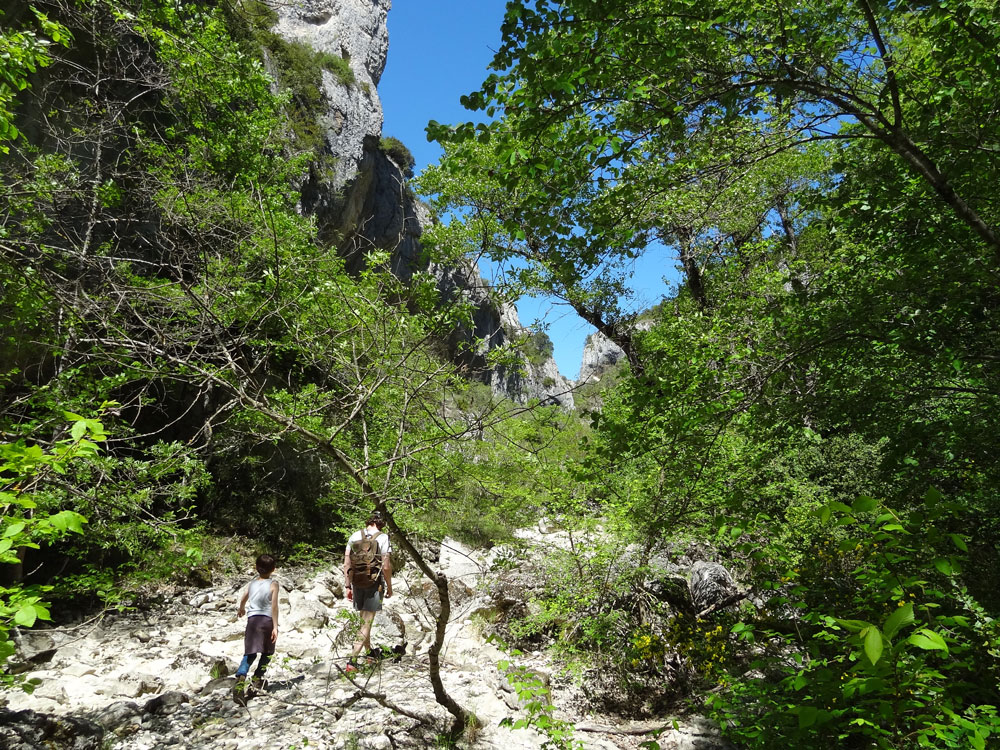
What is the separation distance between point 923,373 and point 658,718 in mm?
4364

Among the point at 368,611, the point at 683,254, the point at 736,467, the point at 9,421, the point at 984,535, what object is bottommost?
the point at 368,611

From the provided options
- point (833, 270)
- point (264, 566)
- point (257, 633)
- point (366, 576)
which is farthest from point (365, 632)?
point (833, 270)

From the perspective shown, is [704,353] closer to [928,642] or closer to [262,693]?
[928,642]

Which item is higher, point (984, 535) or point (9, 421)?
point (984, 535)

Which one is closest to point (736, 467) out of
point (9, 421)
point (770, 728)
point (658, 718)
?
point (658, 718)

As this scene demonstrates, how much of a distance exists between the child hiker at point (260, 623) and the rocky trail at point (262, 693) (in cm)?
22

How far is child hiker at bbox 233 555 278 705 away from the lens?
200 inches

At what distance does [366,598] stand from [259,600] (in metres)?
1.09

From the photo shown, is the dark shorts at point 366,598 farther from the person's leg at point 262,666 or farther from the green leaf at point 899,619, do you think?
the green leaf at point 899,619

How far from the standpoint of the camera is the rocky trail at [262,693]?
4.05 meters

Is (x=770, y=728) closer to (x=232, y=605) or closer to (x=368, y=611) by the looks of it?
(x=368, y=611)

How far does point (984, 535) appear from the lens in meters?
3.56

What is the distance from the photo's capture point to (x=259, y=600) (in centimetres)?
512

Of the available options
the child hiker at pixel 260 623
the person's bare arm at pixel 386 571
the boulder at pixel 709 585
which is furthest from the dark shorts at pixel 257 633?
the boulder at pixel 709 585
